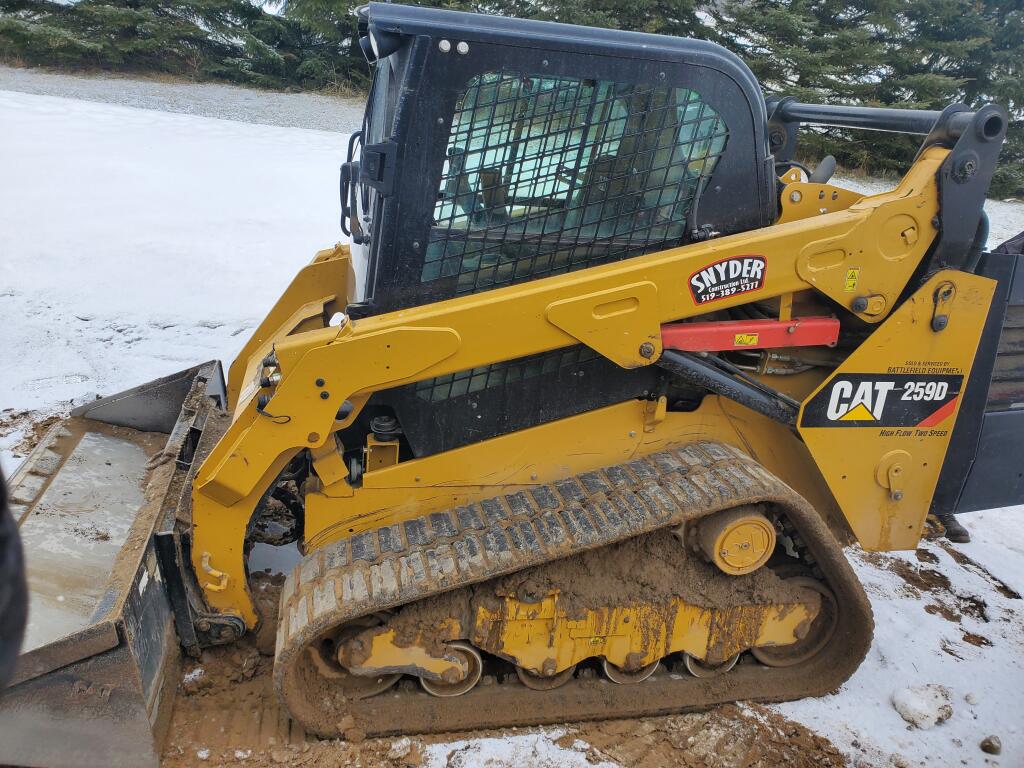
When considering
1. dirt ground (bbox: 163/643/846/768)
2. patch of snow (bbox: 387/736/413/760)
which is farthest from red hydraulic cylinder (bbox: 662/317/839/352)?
patch of snow (bbox: 387/736/413/760)

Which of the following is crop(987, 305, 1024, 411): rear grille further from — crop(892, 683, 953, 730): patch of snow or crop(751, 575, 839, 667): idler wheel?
crop(892, 683, 953, 730): patch of snow

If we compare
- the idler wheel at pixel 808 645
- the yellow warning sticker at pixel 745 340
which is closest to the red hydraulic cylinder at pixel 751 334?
the yellow warning sticker at pixel 745 340

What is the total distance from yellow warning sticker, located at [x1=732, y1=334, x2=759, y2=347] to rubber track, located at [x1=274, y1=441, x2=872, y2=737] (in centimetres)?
42

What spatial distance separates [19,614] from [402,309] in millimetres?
1877

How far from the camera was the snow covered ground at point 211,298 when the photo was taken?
3.20m

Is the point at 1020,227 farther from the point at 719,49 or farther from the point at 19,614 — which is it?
the point at 19,614

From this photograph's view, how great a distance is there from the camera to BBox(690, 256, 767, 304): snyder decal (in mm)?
2707

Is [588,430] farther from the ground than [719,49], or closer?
closer

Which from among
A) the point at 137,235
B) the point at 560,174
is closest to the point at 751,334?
the point at 560,174

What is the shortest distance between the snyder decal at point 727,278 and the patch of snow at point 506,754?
5.55 feet

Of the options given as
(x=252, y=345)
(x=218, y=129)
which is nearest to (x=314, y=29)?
(x=218, y=129)

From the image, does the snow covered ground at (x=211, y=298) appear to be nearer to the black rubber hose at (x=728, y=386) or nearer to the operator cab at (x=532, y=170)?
the black rubber hose at (x=728, y=386)

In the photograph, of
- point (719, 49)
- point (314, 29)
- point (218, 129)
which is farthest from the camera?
point (314, 29)

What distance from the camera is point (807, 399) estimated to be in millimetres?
2922
